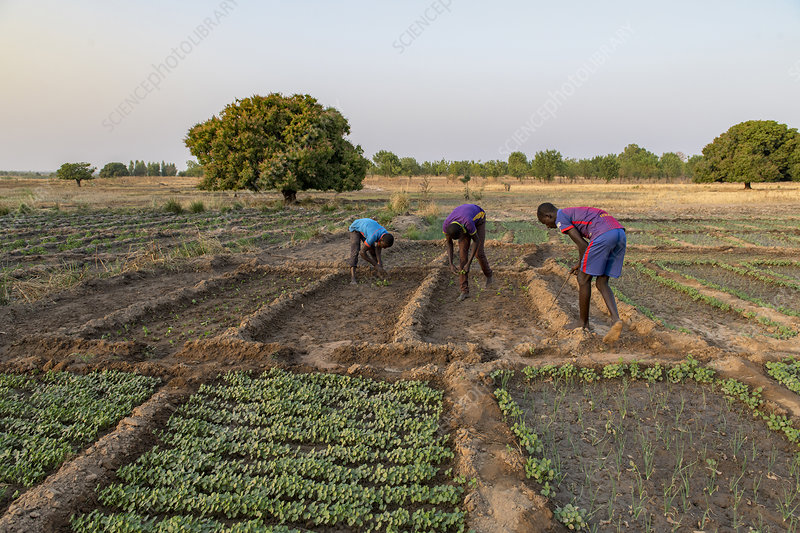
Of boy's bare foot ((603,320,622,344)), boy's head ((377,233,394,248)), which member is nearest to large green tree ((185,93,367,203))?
boy's head ((377,233,394,248))

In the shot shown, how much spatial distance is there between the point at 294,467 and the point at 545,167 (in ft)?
208

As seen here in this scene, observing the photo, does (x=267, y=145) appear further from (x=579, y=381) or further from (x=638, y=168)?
(x=638, y=168)

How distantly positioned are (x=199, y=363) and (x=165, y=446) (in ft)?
5.65

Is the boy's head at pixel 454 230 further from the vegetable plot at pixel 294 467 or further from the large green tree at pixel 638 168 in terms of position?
the large green tree at pixel 638 168

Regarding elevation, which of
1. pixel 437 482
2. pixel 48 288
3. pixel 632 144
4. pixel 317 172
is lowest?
pixel 437 482

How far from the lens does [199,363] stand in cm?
525

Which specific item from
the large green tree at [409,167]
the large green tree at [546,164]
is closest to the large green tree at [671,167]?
the large green tree at [546,164]

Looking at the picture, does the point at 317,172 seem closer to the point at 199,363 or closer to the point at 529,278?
the point at 529,278

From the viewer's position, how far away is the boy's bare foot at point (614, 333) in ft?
16.9

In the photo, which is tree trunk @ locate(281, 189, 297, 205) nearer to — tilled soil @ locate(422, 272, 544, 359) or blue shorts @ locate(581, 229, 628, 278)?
tilled soil @ locate(422, 272, 544, 359)

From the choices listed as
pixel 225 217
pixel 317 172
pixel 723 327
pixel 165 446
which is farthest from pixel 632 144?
pixel 165 446

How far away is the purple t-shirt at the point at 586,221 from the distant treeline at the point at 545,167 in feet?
184

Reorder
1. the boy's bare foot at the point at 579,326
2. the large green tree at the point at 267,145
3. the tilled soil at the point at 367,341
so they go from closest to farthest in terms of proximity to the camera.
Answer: the tilled soil at the point at 367,341
the boy's bare foot at the point at 579,326
the large green tree at the point at 267,145

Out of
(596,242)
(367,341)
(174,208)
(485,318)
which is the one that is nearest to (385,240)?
(485,318)
